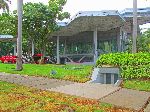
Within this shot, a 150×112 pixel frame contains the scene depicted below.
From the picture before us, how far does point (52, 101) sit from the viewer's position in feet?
33.0

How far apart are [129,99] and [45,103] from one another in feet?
10.1

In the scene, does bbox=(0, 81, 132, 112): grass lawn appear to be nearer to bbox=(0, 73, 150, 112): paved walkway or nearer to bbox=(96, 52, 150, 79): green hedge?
bbox=(0, 73, 150, 112): paved walkway

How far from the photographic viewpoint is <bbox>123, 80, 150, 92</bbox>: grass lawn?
43.5 ft

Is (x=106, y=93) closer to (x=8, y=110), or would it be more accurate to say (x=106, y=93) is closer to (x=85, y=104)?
(x=85, y=104)

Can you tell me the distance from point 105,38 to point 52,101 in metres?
30.7

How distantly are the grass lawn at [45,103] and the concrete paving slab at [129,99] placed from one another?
18.1 inches

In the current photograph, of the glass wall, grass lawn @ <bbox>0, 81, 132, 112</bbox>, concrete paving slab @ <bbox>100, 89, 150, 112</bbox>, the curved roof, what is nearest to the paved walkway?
concrete paving slab @ <bbox>100, 89, 150, 112</bbox>

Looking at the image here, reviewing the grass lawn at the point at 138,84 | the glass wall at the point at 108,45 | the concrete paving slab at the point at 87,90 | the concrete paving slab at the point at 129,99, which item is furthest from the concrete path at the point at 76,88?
the glass wall at the point at 108,45

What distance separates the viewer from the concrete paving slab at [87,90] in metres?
11.8

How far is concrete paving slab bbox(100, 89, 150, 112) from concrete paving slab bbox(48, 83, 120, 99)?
0.47m

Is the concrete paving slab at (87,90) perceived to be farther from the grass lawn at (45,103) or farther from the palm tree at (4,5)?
the palm tree at (4,5)

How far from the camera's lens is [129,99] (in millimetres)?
10758

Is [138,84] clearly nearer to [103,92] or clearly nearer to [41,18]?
[103,92]

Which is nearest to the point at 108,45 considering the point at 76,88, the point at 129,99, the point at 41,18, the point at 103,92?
the point at 41,18
